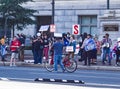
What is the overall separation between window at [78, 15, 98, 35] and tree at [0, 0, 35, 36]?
9488 mm

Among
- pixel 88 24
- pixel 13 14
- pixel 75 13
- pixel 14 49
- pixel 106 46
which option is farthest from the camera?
pixel 75 13

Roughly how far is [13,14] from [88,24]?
1110cm

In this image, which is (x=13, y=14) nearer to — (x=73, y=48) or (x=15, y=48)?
(x=15, y=48)

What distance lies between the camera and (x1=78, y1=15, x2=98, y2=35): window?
49.1m

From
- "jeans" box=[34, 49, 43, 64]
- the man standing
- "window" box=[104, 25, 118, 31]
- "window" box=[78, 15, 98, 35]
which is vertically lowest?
"jeans" box=[34, 49, 43, 64]

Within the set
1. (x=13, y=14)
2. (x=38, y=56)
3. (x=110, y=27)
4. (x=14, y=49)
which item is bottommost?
(x=38, y=56)

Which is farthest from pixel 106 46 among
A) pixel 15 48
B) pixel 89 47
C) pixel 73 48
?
pixel 15 48

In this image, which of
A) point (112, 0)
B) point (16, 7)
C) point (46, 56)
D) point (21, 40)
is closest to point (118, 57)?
point (46, 56)

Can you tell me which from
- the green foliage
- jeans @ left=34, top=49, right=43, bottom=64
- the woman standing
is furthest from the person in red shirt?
the green foliage

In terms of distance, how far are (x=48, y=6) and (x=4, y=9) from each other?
11682 millimetres

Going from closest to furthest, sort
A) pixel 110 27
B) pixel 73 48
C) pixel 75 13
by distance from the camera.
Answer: pixel 73 48 < pixel 110 27 < pixel 75 13

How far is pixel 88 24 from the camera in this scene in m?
49.2

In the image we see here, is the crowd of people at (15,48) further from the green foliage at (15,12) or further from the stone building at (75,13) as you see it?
the stone building at (75,13)

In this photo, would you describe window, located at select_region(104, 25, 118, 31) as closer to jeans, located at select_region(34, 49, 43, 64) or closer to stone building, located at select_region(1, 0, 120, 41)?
jeans, located at select_region(34, 49, 43, 64)
